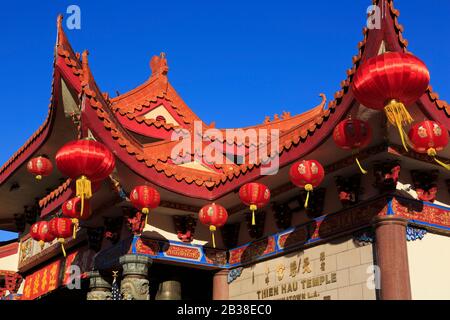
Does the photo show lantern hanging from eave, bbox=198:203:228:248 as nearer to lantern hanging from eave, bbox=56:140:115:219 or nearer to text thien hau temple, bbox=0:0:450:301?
text thien hau temple, bbox=0:0:450:301

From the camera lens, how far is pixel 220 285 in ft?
33.6

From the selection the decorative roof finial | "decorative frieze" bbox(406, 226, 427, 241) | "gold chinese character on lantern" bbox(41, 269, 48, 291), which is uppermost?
the decorative roof finial

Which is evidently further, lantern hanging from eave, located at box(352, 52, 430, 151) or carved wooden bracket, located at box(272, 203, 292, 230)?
carved wooden bracket, located at box(272, 203, 292, 230)

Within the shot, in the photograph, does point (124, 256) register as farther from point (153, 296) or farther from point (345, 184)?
point (345, 184)

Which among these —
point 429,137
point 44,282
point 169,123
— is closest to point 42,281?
point 44,282

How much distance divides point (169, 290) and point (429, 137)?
5.21 m

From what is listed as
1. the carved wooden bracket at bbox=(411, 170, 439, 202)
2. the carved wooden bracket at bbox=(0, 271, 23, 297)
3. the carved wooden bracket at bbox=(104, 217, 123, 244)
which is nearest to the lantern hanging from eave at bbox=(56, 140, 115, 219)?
the carved wooden bracket at bbox=(104, 217, 123, 244)

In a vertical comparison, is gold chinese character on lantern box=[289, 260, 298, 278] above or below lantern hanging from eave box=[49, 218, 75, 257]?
below

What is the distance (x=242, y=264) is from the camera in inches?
395

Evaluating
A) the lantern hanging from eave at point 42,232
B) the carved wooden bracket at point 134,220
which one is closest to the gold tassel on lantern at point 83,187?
the carved wooden bracket at point 134,220

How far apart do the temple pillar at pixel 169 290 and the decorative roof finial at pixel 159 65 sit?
17.2 feet

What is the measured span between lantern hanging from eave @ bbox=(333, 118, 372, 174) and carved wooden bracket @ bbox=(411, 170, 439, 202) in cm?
129

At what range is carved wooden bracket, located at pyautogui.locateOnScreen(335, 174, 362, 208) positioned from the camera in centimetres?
839

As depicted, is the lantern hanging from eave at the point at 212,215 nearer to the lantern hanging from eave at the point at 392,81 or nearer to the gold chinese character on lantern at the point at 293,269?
the gold chinese character on lantern at the point at 293,269
